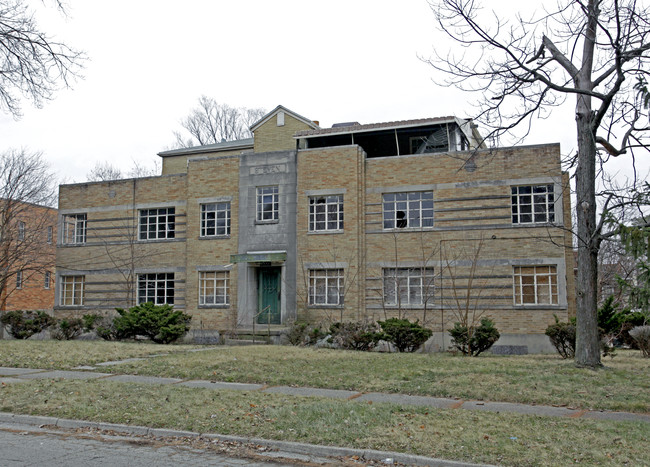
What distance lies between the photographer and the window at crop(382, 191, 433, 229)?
25.3m

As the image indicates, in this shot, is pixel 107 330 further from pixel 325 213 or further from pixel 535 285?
pixel 535 285

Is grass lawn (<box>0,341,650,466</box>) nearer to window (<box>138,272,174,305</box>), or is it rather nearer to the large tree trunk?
the large tree trunk

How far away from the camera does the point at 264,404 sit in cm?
1029

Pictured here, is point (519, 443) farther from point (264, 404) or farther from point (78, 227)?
point (78, 227)

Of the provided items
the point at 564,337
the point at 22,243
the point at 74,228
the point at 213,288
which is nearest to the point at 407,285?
the point at 564,337

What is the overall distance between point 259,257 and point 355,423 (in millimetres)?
17617

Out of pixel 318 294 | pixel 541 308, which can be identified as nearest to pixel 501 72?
pixel 541 308

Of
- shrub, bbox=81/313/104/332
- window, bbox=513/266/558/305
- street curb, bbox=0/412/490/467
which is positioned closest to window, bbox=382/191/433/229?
window, bbox=513/266/558/305

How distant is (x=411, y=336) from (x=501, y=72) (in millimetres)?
8982

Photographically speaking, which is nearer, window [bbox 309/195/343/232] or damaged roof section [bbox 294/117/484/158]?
window [bbox 309/195/343/232]

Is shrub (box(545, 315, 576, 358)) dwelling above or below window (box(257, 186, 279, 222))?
below

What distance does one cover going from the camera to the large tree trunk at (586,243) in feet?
49.4

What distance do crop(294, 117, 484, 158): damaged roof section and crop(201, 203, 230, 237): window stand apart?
4.78 metres

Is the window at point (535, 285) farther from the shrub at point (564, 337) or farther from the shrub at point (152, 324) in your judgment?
the shrub at point (152, 324)
